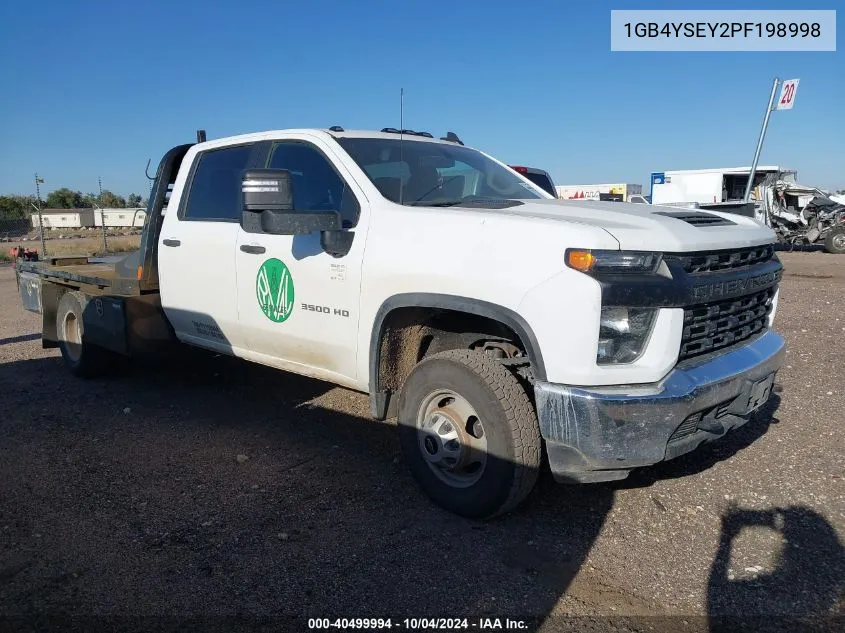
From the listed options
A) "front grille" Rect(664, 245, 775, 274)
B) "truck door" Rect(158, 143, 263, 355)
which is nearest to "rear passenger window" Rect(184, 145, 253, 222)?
"truck door" Rect(158, 143, 263, 355)

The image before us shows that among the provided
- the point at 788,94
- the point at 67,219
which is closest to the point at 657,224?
the point at 788,94

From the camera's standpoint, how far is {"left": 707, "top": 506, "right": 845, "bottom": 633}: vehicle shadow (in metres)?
2.67

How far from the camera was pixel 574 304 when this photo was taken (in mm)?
2855

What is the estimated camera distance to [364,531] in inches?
135

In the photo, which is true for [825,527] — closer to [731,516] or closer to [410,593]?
[731,516]

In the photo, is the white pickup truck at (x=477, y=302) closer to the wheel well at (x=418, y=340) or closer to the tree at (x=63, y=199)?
the wheel well at (x=418, y=340)

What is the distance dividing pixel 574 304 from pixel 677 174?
23.8m

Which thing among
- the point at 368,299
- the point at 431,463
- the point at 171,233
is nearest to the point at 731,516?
the point at 431,463

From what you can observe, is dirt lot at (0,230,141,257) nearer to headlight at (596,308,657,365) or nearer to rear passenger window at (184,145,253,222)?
rear passenger window at (184,145,253,222)

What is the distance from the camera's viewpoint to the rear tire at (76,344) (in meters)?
6.16

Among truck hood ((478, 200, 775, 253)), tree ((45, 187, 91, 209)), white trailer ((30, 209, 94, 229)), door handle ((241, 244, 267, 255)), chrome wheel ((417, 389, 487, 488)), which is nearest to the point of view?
truck hood ((478, 200, 775, 253))

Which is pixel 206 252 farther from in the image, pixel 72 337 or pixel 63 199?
pixel 63 199

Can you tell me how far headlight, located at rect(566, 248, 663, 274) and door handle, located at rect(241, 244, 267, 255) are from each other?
7.17 ft

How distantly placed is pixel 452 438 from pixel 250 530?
3.68ft
